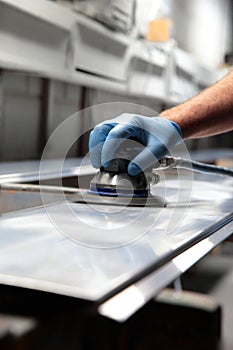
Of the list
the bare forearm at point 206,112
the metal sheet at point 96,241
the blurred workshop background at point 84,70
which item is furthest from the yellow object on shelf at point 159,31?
the metal sheet at point 96,241

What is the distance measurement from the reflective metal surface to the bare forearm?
0.24m

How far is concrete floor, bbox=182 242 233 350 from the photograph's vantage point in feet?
9.55

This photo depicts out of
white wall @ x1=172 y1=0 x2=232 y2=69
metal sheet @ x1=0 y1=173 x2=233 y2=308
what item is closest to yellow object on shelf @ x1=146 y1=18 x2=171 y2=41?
white wall @ x1=172 y1=0 x2=232 y2=69

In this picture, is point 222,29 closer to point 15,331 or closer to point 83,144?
point 83,144

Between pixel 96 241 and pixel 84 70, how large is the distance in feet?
6.01

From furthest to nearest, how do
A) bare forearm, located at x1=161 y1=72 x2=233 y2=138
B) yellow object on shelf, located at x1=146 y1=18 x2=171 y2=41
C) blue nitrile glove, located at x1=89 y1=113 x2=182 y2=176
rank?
yellow object on shelf, located at x1=146 y1=18 x2=171 y2=41 < bare forearm, located at x1=161 y1=72 x2=233 y2=138 < blue nitrile glove, located at x1=89 y1=113 x2=182 y2=176

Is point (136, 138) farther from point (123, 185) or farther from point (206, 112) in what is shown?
point (206, 112)

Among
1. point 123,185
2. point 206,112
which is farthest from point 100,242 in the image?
point 206,112

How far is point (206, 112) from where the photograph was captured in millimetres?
1650

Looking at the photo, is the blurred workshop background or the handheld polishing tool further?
the blurred workshop background

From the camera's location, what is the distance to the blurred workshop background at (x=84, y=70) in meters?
2.09

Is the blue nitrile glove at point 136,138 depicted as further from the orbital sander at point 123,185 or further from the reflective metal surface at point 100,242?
the reflective metal surface at point 100,242

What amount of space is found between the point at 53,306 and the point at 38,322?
0.06 m

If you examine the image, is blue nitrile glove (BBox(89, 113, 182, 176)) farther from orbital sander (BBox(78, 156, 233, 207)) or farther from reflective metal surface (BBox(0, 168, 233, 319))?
reflective metal surface (BBox(0, 168, 233, 319))
